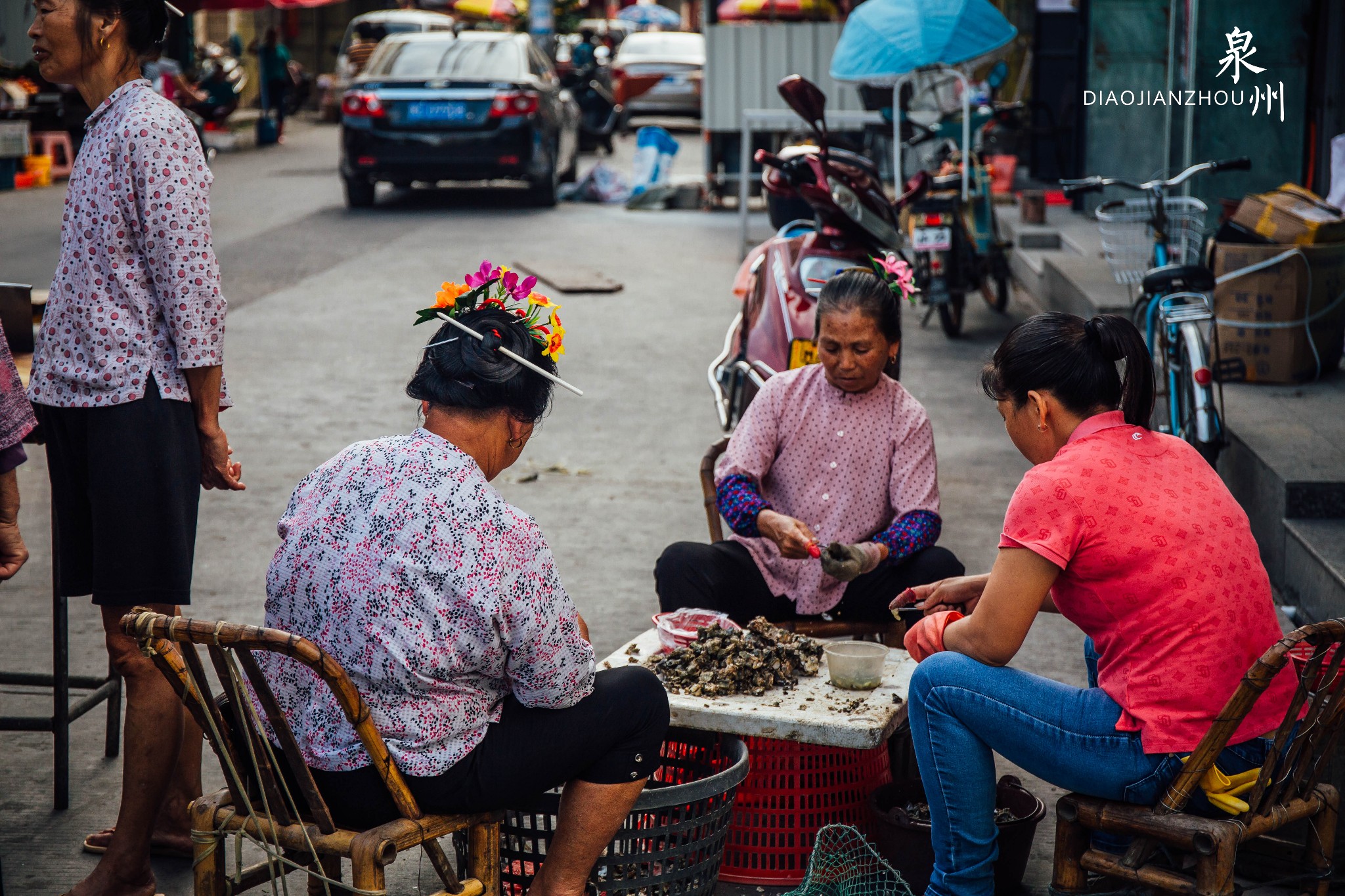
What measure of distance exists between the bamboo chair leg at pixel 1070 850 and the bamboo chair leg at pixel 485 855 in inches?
38.5

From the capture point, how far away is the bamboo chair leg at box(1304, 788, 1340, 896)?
2441 millimetres

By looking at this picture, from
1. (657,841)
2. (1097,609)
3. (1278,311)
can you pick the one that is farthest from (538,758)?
(1278,311)

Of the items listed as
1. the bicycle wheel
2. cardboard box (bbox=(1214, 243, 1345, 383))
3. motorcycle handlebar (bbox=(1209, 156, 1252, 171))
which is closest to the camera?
the bicycle wheel

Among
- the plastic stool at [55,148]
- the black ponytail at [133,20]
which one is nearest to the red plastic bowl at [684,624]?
the black ponytail at [133,20]

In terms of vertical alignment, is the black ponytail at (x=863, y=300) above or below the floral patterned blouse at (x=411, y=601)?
above

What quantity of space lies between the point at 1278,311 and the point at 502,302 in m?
4.38

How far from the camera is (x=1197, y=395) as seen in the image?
192 inches

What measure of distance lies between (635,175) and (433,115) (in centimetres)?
272

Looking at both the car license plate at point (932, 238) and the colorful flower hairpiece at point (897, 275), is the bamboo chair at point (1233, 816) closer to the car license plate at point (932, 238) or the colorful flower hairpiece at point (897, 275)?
the colorful flower hairpiece at point (897, 275)

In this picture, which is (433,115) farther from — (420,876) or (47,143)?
(420,876)

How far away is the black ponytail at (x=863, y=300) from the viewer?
11.3 feet

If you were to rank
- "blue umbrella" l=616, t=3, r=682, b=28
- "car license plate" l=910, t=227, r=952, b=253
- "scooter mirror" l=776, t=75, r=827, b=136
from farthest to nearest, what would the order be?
1. "blue umbrella" l=616, t=3, r=682, b=28
2. "car license plate" l=910, t=227, r=952, b=253
3. "scooter mirror" l=776, t=75, r=827, b=136

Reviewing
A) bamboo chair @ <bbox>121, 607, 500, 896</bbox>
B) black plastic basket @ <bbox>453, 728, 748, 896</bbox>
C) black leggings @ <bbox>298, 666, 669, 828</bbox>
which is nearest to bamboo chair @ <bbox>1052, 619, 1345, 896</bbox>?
black plastic basket @ <bbox>453, 728, 748, 896</bbox>

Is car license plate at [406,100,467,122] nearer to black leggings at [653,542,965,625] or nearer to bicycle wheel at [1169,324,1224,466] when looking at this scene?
bicycle wheel at [1169,324,1224,466]
